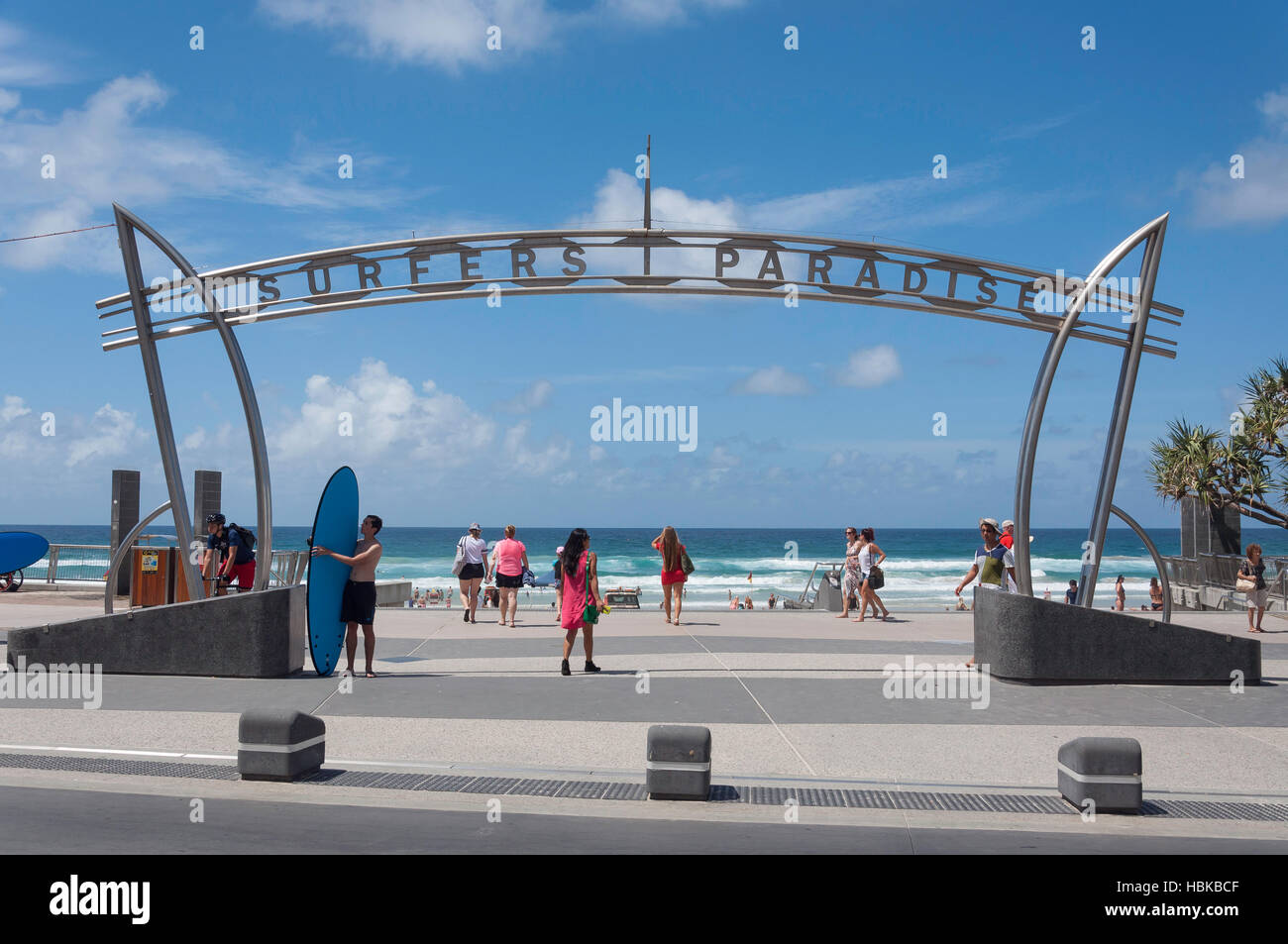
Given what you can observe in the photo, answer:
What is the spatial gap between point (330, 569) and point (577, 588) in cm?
251

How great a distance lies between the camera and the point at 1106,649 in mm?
10383

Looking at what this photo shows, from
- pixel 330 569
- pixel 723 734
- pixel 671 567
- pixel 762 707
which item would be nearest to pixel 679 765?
pixel 723 734

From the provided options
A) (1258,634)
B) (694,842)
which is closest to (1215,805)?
(694,842)

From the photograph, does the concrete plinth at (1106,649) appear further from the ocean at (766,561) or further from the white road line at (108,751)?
the ocean at (766,561)

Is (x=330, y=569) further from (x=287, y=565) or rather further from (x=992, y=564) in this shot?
(x=287, y=565)

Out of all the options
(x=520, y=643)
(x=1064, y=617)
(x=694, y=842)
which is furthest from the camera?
(x=520, y=643)

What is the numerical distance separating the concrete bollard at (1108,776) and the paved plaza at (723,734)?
102 mm

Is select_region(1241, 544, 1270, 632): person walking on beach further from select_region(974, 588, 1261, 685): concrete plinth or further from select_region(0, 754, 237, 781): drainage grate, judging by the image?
select_region(0, 754, 237, 781): drainage grate

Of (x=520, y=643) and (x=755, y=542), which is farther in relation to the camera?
(x=755, y=542)

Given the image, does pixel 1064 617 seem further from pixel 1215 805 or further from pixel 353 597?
pixel 353 597

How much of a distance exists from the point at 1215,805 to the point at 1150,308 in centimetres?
658

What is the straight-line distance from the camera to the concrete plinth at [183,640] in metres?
10.3

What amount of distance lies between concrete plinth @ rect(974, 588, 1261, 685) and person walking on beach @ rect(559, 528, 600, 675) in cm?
420
